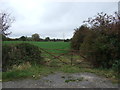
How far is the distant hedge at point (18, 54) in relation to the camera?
299 inches

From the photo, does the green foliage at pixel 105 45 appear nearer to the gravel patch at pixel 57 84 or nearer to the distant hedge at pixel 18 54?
the gravel patch at pixel 57 84

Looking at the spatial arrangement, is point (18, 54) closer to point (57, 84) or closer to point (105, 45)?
point (57, 84)

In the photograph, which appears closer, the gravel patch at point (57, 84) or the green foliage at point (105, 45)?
the gravel patch at point (57, 84)

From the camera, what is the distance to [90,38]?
9352mm

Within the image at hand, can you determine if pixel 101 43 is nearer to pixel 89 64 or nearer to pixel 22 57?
pixel 89 64

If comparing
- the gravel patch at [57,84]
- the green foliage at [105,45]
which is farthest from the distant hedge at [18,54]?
the green foliage at [105,45]

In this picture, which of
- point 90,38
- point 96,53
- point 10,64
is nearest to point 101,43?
point 96,53

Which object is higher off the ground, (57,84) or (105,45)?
(105,45)

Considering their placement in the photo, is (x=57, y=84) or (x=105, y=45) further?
(x=105, y=45)

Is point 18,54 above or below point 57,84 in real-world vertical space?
above

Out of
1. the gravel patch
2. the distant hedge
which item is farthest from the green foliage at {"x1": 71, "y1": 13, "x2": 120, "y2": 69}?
the distant hedge

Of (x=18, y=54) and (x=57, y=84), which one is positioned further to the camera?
(x=18, y=54)

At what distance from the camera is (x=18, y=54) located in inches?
306

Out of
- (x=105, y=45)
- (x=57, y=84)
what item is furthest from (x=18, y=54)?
(x=105, y=45)
